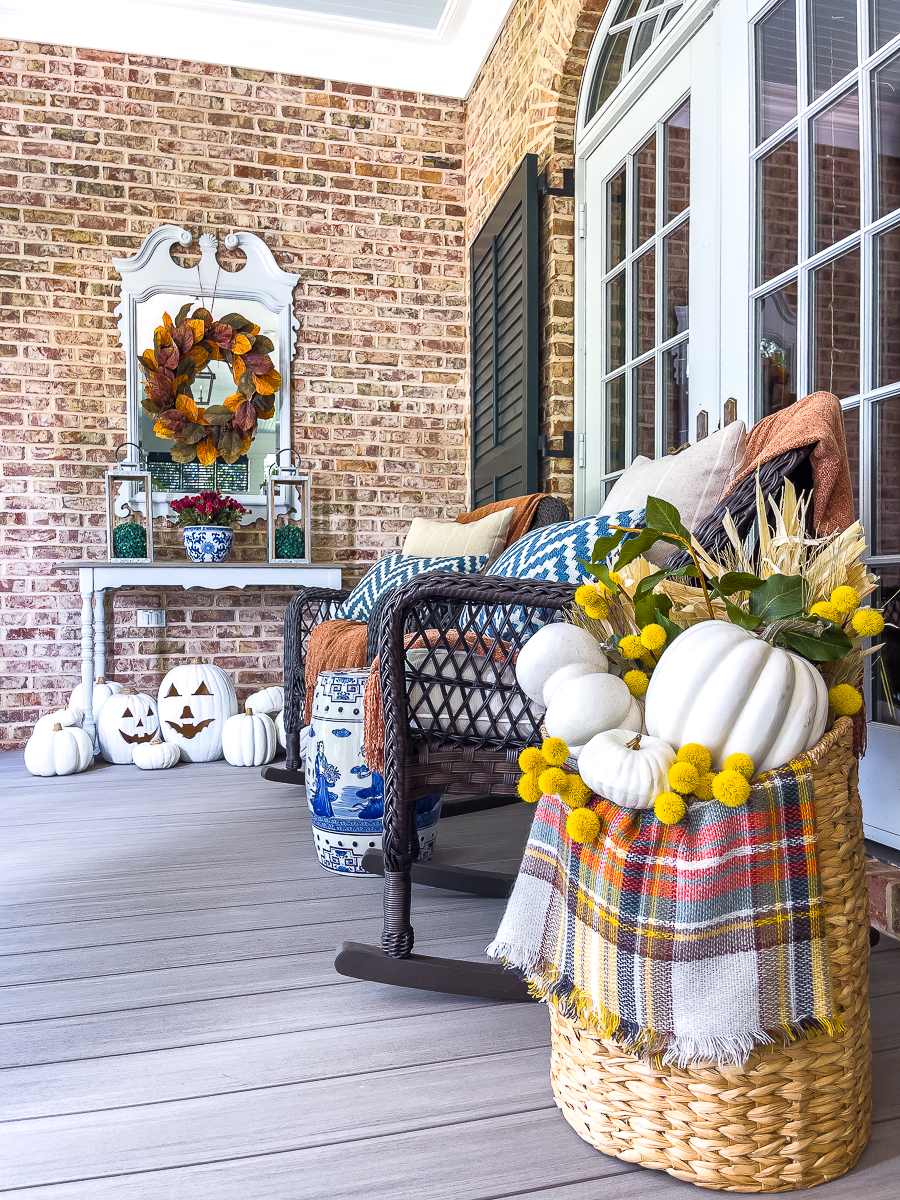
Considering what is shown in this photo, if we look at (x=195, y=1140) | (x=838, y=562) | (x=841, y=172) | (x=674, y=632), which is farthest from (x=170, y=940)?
(x=841, y=172)

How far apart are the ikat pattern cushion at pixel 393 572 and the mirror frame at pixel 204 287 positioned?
134 centimetres

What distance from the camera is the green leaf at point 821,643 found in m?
0.94

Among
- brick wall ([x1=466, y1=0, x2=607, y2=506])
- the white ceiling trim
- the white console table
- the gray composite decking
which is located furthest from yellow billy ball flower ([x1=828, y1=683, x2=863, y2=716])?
the white ceiling trim

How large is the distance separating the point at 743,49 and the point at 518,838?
1.97m

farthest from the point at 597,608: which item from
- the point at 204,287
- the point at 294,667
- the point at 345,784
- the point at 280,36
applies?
the point at 280,36

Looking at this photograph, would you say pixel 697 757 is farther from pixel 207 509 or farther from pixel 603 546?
pixel 207 509

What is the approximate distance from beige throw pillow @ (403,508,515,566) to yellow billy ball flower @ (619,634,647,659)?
1.44 metres

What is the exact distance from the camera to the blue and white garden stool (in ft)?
6.10

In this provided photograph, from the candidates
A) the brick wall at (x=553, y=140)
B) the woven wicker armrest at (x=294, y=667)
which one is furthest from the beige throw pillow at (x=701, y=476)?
the brick wall at (x=553, y=140)

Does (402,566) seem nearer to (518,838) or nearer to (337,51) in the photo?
(518,838)

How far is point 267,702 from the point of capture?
344cm

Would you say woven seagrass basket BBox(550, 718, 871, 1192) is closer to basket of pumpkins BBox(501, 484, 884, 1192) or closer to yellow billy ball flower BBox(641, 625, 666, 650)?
basket of pumpkins BBox(501, 484, 884, 1192)

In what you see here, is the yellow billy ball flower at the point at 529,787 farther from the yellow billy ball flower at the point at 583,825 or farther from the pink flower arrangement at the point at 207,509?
the pink flower arrangement at the point at 207,509

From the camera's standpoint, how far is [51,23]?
3.67 metres
